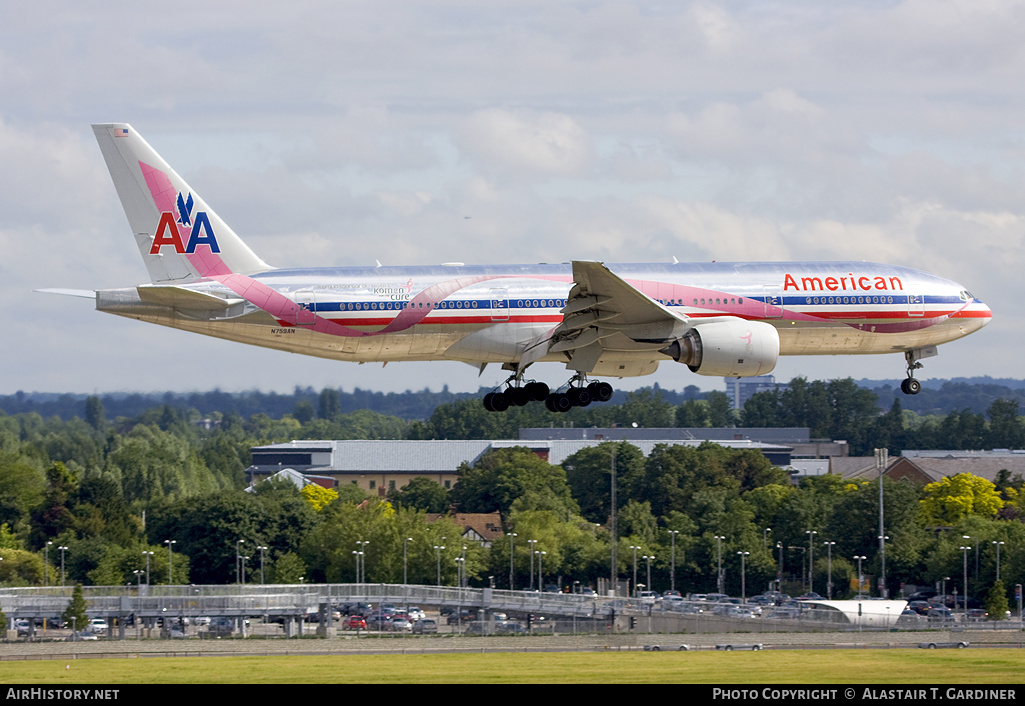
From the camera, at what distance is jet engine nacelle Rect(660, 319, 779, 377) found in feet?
213

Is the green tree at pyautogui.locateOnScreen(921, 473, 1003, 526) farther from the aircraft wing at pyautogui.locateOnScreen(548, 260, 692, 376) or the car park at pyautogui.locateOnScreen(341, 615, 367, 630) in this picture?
the aircraft wing at pyautogui.locateOnScreen(548, 260, 692, 376)

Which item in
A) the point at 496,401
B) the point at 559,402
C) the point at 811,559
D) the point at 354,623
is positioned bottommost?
the point at 354,623

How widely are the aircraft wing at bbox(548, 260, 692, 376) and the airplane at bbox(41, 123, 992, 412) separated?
0.25 feet

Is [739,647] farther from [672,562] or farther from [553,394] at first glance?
[672,562]

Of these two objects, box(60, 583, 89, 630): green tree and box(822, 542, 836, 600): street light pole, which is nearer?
box(60, 583, 89, 630): green tree

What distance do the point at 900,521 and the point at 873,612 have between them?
4151 centimetres

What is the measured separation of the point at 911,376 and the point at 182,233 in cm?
3527

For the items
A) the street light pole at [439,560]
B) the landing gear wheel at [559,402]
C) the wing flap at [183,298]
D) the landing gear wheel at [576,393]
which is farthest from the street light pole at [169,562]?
the landing gear wheel at [576,393]

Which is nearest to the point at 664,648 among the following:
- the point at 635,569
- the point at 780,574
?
the point at 635,569

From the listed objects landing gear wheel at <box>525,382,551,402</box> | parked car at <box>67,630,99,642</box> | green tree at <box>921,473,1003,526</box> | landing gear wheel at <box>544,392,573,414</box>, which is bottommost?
parked car at <box>67,630,99,642</box>

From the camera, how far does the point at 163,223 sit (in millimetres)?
68312

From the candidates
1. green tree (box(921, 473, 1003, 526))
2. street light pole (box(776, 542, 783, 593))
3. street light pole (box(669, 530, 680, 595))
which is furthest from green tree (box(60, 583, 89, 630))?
green tree (box(921, 473, 1003, 526))

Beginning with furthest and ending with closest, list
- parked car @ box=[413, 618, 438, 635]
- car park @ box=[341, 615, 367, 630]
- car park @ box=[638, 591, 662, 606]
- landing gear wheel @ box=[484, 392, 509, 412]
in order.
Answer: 1. car park @ box=[341, 615, 367, 630]
2. car park @ box=[638, 591, 662, 606]
3. parked car @ box=[413, 618, 438, 635]
4. landing gear wheel @ box=[484, 392, 509, 412]
